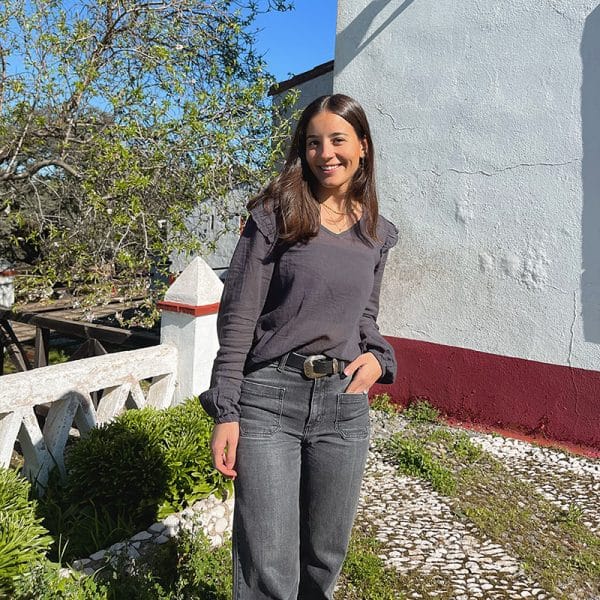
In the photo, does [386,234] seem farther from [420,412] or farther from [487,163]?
[420,412]

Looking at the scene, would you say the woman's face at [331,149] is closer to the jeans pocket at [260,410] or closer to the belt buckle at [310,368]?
the belt buckle at [310,368]

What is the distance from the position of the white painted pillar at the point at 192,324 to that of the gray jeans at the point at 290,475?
213 cm

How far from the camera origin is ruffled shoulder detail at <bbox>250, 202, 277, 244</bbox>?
1748 millimetres

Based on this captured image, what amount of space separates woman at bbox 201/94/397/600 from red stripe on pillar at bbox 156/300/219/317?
6.77 feet

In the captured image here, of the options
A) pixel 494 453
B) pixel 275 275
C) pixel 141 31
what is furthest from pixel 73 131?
pixel 494 453

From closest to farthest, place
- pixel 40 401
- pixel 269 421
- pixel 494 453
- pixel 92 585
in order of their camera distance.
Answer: pixel 269 421 → pixel 92 585 → pixel 40 401 → pixel 494 453

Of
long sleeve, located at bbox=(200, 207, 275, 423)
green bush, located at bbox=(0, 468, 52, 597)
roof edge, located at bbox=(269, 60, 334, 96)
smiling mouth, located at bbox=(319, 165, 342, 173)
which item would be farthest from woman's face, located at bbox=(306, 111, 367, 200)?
roof edge, located at bbox=(269, 60, 334, 96)

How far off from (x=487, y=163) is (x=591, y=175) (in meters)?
0.85

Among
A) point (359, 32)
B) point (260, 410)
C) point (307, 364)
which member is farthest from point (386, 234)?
point (359, 32)

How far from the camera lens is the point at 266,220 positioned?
1.76 m

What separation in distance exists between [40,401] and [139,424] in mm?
561

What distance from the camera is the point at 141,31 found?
512 cm

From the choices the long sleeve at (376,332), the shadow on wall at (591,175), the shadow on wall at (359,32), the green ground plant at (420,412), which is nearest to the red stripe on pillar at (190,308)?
the long sleeve at (376,332)

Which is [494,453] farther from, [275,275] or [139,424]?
[275,275]
